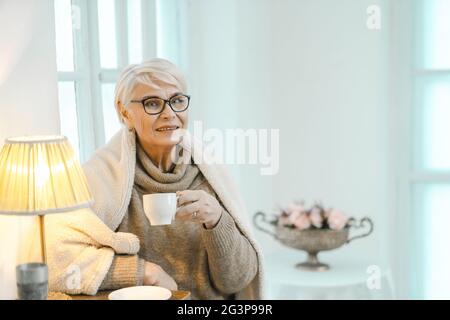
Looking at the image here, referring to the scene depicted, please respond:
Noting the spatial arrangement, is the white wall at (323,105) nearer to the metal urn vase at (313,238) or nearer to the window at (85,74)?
the metal urn vase at (313,238)

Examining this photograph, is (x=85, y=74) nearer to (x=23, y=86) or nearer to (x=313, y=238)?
(x=23, y=86)

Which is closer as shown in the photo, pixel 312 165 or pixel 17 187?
pixel 17 187

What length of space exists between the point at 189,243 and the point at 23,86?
496mm

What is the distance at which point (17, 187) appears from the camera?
3.92ft

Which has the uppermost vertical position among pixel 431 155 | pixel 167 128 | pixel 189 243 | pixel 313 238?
pixel 167 128

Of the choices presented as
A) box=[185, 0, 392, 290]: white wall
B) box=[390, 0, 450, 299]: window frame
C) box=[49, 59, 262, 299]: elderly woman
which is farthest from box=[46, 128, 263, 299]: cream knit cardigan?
box=[390, 0, 450, 299]: window frame

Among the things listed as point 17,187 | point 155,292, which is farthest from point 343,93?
point 17,187

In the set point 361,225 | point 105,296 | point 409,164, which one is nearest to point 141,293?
point 105,296

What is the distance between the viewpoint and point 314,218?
2.03 metres

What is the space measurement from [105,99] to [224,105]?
47cm

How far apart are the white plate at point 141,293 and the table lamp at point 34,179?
0.20 meters

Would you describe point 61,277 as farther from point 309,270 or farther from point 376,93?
point 376,93

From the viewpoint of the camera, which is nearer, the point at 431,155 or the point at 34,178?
the point at 34,178

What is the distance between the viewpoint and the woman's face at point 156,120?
1370 mm
